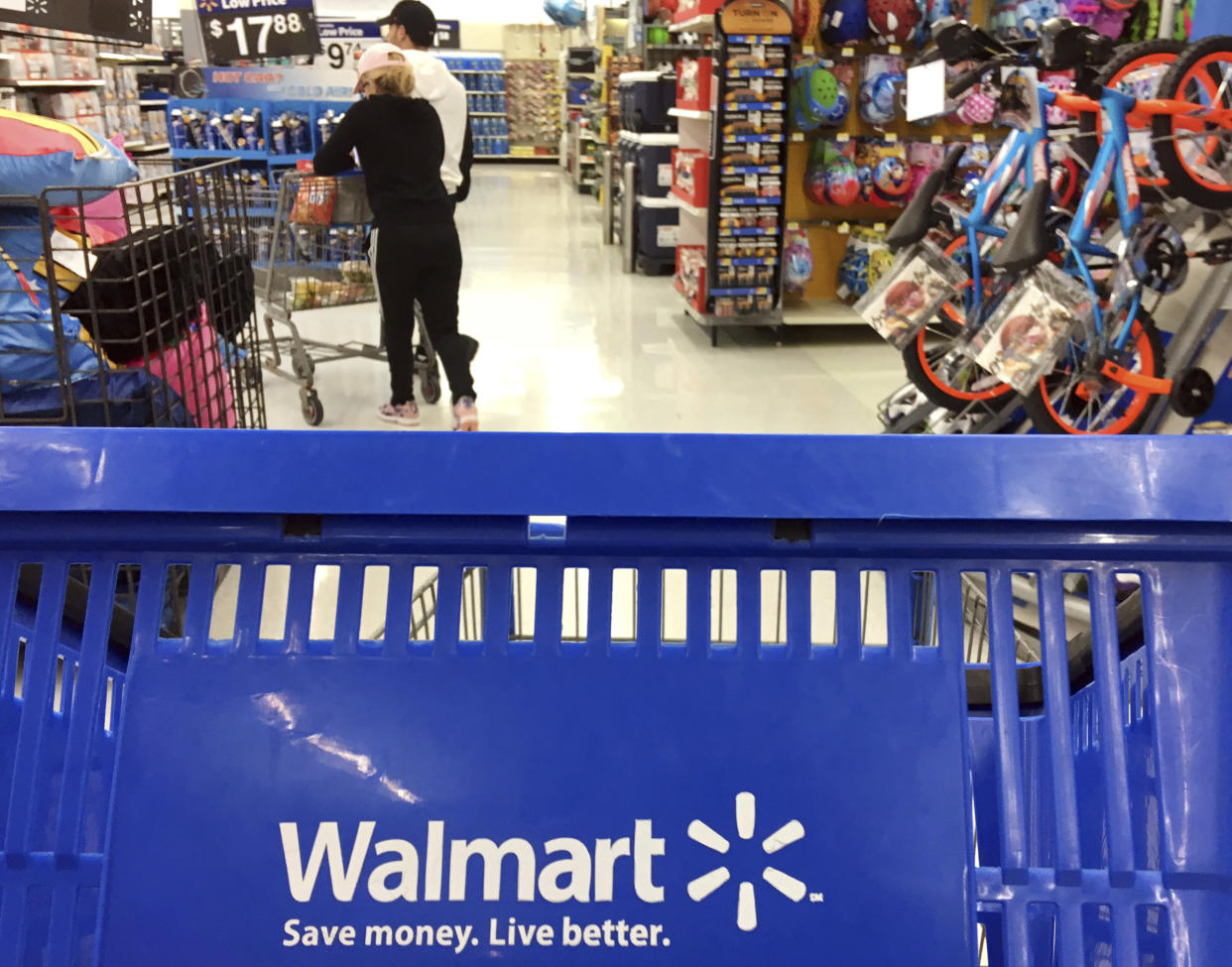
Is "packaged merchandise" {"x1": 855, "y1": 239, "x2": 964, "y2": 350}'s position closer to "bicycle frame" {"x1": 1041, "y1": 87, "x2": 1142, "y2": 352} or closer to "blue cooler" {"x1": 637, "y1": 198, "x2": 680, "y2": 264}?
"bicycle frame" {"x1": 1041, "y1": 87, "x2": 1142, "y2": 352}

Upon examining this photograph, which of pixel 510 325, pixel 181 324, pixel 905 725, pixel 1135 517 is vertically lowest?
pixel 510 325

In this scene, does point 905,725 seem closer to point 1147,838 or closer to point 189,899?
point 1147,838

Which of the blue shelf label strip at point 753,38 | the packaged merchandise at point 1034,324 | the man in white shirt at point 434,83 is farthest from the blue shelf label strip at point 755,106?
the packaged merchandise at point 1034,324

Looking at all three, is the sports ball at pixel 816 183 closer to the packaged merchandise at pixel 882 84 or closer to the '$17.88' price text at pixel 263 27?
the packaged merchandise at pixel 882 84

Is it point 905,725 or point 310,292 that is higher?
point 905,725

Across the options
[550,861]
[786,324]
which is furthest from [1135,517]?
[786,324]

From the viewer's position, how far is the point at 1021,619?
2.78 meters

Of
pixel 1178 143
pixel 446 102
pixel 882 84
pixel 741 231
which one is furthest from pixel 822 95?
pixel 1178 143

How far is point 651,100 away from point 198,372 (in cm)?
629

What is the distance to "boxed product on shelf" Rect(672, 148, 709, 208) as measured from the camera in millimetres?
6352

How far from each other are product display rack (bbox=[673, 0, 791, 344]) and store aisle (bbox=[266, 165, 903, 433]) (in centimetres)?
30

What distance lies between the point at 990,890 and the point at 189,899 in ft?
1.77

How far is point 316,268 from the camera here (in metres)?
5.12

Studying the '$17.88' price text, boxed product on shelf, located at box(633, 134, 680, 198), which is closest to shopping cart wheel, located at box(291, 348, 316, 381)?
the '$17.88' price text
